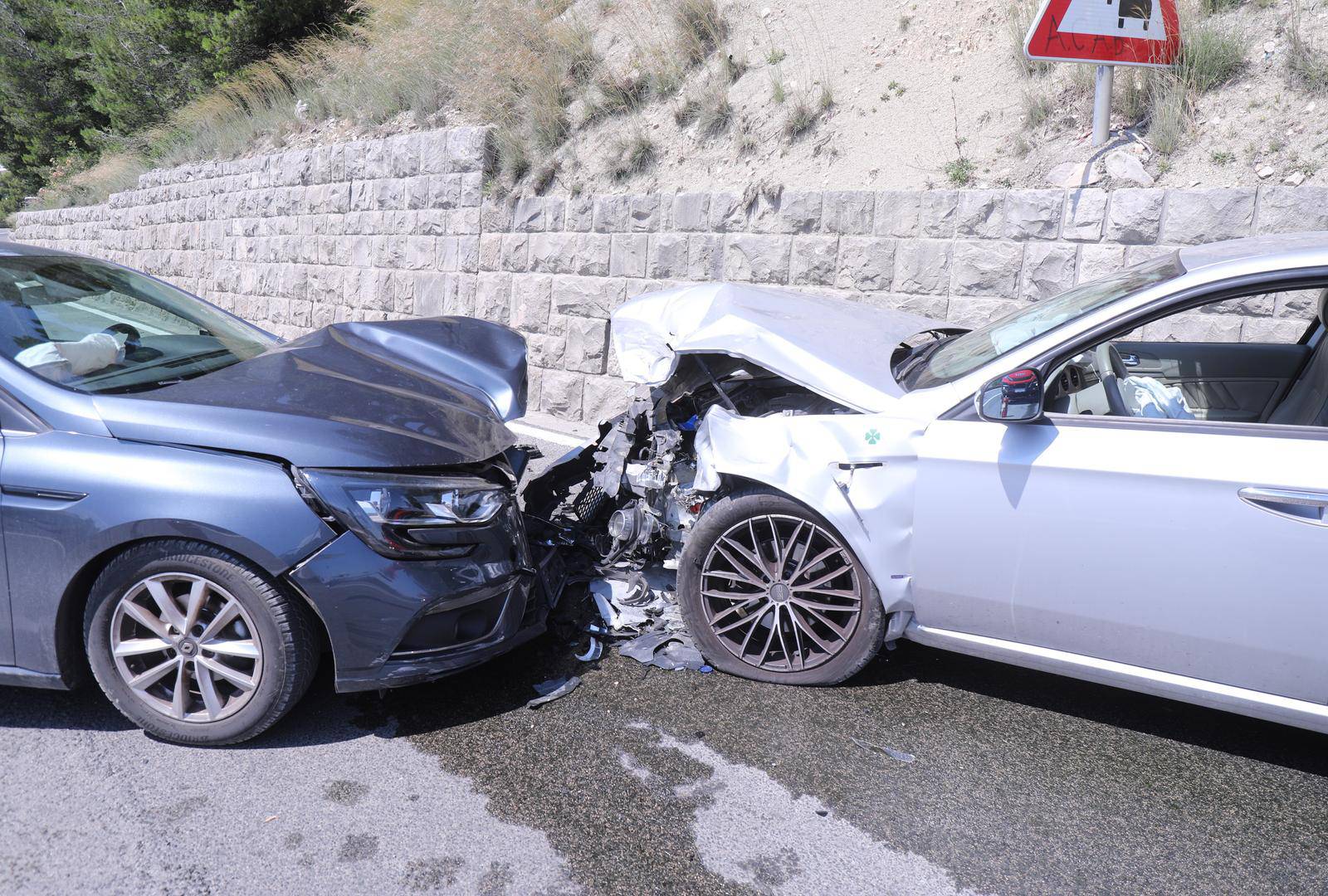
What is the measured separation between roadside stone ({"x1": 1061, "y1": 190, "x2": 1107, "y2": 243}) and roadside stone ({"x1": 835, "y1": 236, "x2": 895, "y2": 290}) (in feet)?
4.22

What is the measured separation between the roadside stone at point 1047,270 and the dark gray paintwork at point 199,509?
484 cm

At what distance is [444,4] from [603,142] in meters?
5.81

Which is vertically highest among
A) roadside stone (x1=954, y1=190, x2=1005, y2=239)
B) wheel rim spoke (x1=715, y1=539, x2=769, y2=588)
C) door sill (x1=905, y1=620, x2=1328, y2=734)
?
roadside stone (x1=954, y1=190, x2=1005, y2=239)

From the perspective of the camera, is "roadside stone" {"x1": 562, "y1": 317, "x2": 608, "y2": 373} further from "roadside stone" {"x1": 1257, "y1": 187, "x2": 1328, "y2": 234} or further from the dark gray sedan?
the dark gray sedan

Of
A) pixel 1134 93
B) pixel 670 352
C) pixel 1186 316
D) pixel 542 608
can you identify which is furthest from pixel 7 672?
pixel 1134 93

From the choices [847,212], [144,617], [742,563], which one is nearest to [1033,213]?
[847,212]

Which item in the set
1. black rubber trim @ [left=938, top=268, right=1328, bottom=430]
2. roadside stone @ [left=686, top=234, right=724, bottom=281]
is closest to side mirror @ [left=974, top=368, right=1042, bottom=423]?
black rubber trim @ [left=938, top=268, right=1328, bottom=430]

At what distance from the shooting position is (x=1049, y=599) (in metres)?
3.30

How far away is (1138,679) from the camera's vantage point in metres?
3.24

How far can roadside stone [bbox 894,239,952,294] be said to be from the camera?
728 cm

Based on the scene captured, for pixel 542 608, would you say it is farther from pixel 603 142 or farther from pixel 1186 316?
pixel 603 142

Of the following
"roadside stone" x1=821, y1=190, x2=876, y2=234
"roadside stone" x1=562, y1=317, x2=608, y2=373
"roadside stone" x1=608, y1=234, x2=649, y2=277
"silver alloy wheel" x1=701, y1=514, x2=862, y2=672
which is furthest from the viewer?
"roadside stone" x1=562, y1=317, x2=608, y2=373

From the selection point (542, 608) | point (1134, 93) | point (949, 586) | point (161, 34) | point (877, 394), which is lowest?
point (542, 608)

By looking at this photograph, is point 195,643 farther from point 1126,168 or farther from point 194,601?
point 1126,168
